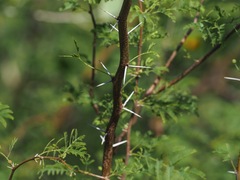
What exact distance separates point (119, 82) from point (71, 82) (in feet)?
9.07

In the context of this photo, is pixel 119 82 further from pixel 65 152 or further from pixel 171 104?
pixel 171 104

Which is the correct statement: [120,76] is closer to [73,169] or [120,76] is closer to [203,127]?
[73,169]

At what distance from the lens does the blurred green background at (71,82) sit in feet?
10.2

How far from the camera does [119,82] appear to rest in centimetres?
156

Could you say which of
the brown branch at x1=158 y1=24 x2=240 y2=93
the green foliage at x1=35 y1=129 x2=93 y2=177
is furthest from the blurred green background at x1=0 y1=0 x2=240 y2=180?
the green foliage at x1=35 y1=129 x2=93 y2=177

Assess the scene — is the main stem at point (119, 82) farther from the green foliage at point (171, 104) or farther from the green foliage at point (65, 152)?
the green foliage at point (171, 104)

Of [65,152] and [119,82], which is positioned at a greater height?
[119,82]

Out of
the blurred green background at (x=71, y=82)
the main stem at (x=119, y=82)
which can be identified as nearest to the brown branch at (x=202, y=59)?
the blurred green background at (x=71, y=82)

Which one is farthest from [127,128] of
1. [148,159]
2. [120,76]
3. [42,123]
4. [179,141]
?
[42,123]

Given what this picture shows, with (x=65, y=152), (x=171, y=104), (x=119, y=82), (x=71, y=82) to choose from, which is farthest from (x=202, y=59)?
(x=71, y=82)

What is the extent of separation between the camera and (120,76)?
5.06 ft

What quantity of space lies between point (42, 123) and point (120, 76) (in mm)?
2302

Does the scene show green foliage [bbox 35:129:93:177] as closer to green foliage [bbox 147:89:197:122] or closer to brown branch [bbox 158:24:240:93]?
green foliage [bbox 147:89:197:122]

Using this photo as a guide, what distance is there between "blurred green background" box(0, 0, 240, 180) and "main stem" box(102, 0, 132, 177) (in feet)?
1.63
